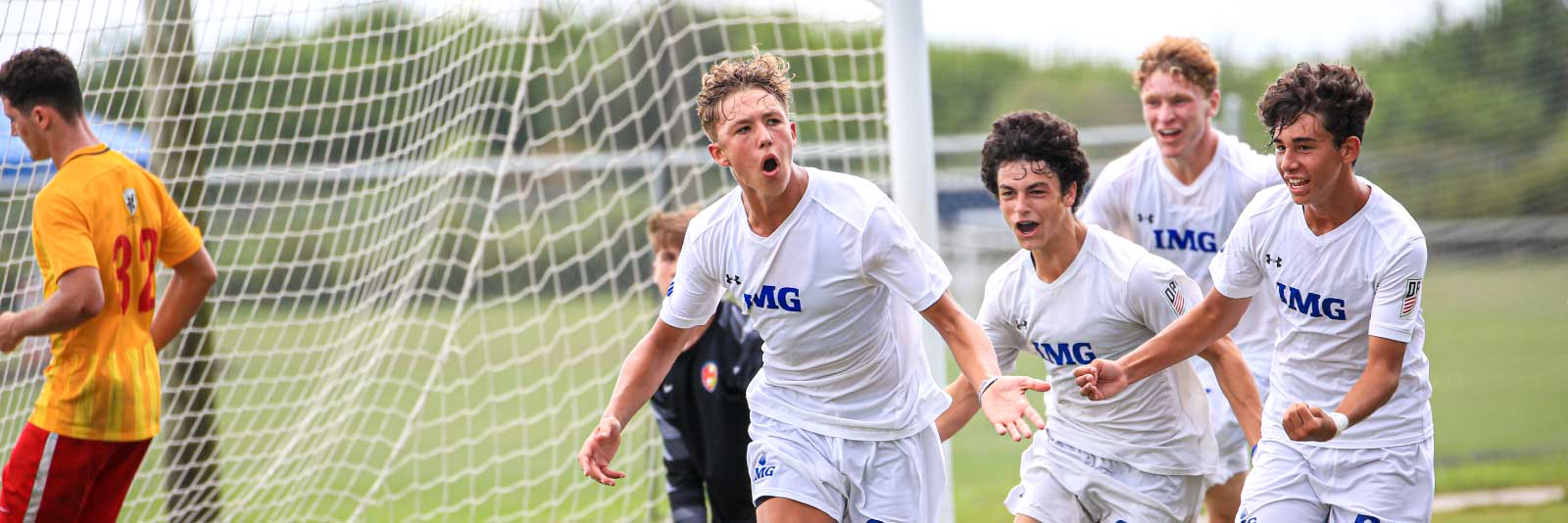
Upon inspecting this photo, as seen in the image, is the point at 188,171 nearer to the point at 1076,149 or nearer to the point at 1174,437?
the point at 1076,149

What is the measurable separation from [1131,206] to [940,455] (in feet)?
4.95

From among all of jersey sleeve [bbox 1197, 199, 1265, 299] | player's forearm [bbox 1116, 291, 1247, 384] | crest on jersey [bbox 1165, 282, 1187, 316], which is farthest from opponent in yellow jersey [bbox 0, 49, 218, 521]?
jersey sleeve [bbox 1197, 199, 1265, 299]

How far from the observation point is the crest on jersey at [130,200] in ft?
13.1

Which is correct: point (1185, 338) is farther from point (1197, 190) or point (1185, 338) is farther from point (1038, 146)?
point (1197, 190)

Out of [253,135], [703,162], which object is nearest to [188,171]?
[253,135]

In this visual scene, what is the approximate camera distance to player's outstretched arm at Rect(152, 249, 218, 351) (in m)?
4.36

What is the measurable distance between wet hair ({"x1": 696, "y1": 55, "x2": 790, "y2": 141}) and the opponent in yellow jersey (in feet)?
5.91

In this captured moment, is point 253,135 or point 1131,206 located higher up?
point 253,135

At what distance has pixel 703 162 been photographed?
7.43m

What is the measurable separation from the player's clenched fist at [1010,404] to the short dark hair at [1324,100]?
0.93m

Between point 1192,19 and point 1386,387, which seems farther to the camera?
point 1192,19

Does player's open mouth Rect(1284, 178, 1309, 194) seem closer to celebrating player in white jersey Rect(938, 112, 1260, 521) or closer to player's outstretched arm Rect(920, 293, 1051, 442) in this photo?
celebrating player in white jersey Rect(938, 112, 1260, 521)

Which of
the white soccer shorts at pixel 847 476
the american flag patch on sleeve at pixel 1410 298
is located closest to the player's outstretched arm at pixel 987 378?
the white soccer shorts at pixel 847 476

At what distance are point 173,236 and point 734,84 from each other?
2.04m
